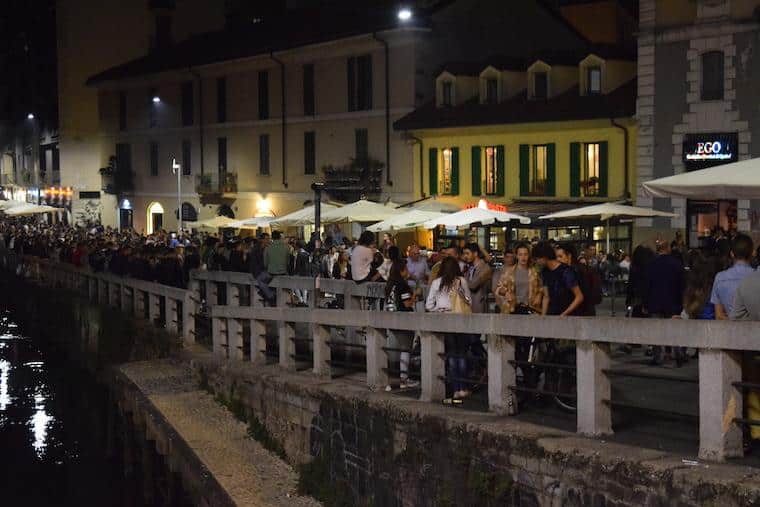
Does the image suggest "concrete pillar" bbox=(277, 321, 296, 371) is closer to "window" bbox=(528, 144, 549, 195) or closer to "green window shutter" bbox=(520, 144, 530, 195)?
"window" bbox=(528, 144, 549, 195)

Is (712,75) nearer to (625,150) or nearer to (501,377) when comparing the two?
(625,150)

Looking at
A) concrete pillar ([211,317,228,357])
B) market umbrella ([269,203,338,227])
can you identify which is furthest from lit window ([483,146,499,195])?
concrete pillar ([211,317,228,357])

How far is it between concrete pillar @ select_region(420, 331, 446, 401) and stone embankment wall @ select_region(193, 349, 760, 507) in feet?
0.66

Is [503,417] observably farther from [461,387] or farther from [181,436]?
[181,436]

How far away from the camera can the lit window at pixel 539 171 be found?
3822 centimetres

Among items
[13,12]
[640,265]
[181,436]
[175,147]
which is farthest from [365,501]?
[13,12]

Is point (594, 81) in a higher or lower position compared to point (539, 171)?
higher

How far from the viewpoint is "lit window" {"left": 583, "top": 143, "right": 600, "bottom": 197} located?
120 ft

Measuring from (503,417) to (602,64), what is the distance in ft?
91.0

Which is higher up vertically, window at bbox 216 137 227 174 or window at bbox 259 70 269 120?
window at bbox 259 70 269 120

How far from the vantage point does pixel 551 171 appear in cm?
3809

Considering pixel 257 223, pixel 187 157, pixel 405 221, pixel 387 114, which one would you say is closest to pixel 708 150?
pixel 405 221

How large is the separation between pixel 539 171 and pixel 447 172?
4373mm

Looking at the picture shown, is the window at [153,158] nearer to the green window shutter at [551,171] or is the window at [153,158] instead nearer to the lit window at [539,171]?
the lit window at [539,171]
